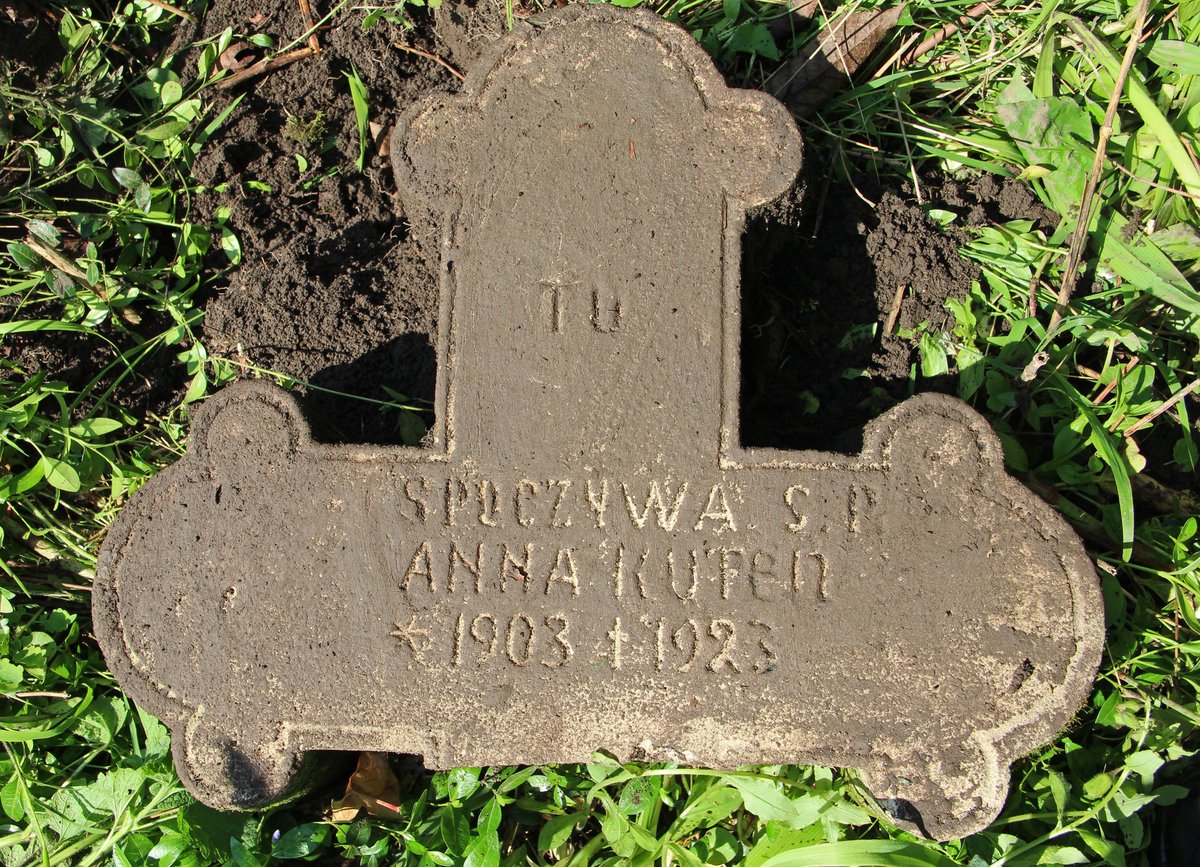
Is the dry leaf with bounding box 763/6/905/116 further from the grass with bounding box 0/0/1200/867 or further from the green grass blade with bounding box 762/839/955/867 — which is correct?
the green grass blade with bounding box 762/839/955/867

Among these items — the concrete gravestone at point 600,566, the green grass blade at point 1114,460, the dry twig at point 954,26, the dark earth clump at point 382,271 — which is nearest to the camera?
the concrete gravestone at point 600,566

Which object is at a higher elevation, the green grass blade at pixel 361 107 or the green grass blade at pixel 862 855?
the green grass blade at pixel 361 107

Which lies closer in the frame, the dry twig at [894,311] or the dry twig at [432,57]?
the dry twig at [894,311]

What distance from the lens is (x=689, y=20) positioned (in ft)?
10.3

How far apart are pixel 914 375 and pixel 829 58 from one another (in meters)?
1.07

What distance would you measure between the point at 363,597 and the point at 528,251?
101 centimetres

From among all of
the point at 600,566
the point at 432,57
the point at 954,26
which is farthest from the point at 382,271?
the point at 954,26

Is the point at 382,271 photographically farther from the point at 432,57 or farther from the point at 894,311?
the point at 894,311

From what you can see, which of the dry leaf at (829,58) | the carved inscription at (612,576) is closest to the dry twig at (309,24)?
the dry leaf at (829,58)

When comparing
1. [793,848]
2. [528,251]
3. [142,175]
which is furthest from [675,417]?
[142,175]

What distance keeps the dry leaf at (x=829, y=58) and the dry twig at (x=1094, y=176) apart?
2.26 feet

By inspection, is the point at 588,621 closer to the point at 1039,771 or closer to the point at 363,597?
the point at 363,597

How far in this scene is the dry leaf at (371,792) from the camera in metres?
2.84

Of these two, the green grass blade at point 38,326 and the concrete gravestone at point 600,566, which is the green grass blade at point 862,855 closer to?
the concrete gravestone at point 600,566
